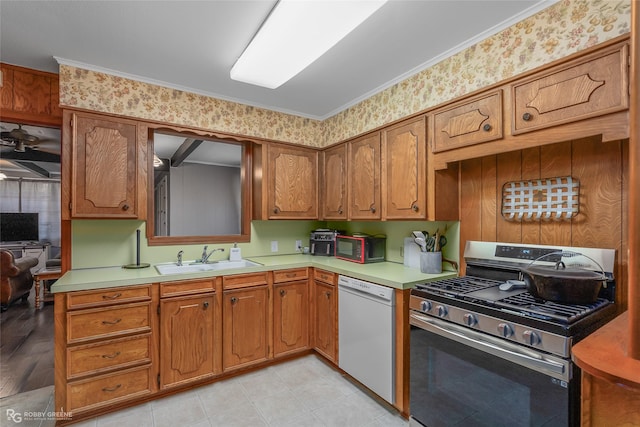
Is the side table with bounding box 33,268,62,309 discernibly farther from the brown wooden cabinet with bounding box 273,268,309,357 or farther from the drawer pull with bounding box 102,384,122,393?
the brown wooden cabinet with bounding box 273,268,309,357

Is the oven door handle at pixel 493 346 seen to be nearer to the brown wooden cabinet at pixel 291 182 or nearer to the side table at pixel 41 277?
the brown wooden cabinet at pixel 291 182

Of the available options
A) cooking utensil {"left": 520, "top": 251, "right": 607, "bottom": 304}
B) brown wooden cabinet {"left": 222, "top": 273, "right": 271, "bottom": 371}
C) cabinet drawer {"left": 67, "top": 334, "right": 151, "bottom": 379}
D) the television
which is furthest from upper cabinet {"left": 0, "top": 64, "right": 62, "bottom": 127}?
the television

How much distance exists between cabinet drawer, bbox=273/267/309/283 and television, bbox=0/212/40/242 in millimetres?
6167

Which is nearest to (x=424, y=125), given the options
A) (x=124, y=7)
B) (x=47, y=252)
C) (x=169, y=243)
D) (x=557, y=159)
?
(x=557, y=159)

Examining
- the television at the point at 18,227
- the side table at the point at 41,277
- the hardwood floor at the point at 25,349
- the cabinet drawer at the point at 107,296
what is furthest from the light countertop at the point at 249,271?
the television at the point at 18,227

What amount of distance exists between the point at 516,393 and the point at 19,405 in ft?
10.2

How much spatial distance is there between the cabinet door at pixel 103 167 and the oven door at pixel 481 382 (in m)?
2.32

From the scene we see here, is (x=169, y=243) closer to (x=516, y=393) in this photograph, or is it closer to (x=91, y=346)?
(x=91, y=346)

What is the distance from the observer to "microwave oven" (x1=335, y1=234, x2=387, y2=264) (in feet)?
9.18

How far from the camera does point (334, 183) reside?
3.21 meters

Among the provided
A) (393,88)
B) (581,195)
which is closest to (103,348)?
(393,88)

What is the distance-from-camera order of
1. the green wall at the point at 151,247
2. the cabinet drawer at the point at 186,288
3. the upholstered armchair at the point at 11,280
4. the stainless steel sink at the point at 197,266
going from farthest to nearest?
1. the upholstered armchair at the point at 11,280
2. the stainless steel sink at the point at 197,266
3. the green wall at the point at 151,247
4. the cabinet drawer at the point at 186,288

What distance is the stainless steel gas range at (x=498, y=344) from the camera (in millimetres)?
1262

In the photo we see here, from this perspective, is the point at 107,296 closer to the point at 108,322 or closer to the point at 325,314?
the point at 108,322
